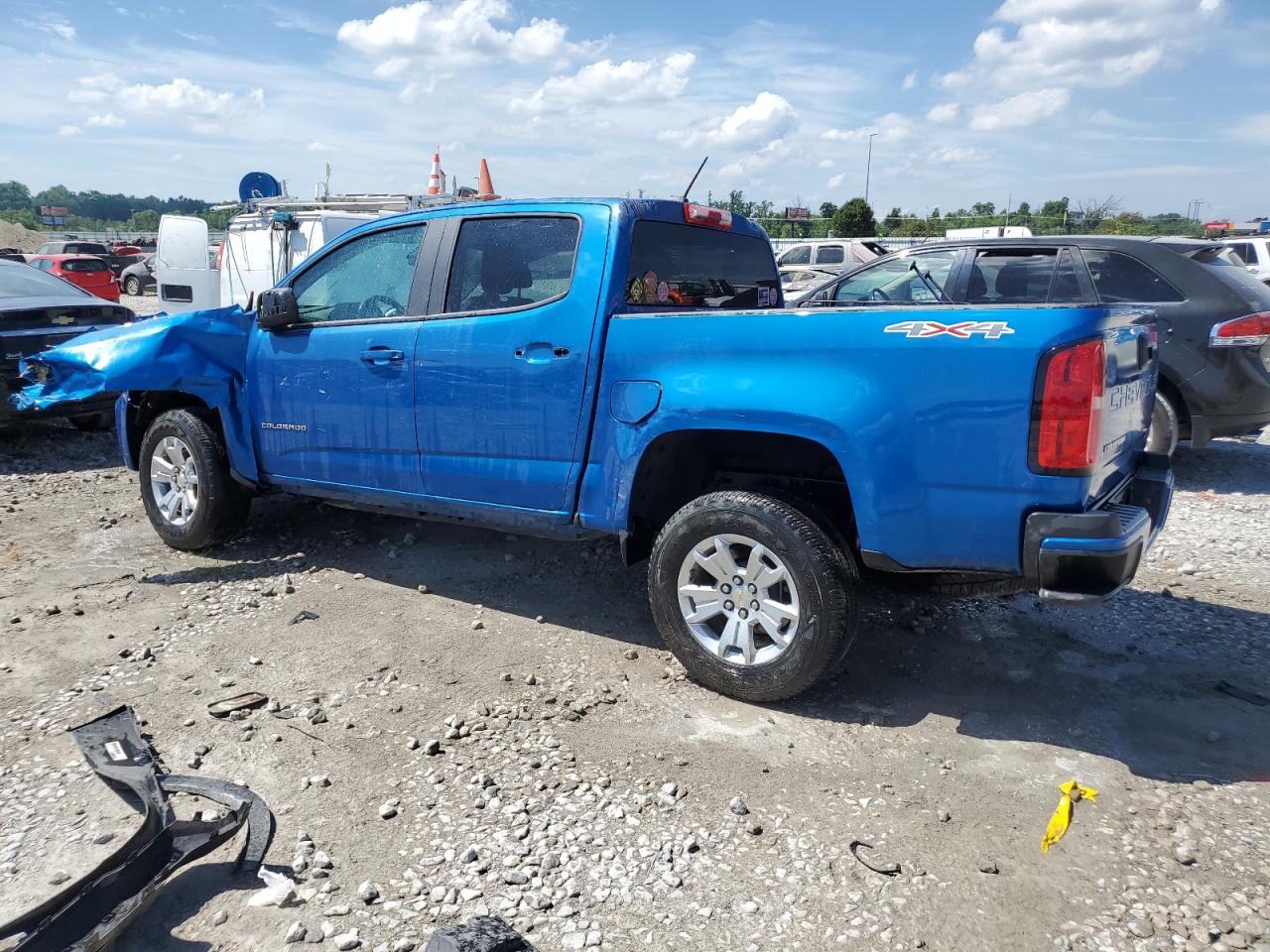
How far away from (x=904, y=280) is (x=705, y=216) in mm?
3540

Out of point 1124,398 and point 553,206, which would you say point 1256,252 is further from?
point 553,206

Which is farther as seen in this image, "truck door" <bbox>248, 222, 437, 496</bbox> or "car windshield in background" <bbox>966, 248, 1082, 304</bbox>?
"car windshield in background" <bbox>966, 248, 1082, 304</bbox>

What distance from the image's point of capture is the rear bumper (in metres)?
2.83

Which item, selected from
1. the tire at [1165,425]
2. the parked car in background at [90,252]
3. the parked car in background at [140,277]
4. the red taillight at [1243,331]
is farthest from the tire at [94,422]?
the parked car in background at [140,277]

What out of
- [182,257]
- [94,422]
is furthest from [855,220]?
[94,422]

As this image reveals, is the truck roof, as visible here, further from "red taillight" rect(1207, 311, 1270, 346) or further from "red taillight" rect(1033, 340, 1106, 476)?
"red taillight" rect(1207, 311, 1270, 346)

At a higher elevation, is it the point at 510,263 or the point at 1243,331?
the point at 510,263

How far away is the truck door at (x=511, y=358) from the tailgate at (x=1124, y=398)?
1960 millimetres

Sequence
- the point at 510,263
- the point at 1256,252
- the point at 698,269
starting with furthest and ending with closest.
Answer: the point at 1256,252, the point at 698,269, the point at 510,263

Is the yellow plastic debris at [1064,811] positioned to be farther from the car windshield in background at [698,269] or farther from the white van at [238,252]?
the white van at [238,252]

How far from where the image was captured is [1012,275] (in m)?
6.77

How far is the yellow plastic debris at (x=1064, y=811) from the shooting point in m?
2.70

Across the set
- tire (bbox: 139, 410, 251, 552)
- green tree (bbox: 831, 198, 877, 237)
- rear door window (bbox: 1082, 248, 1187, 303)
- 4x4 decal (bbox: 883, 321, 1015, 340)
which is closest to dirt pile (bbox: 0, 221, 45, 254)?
green tree (bbox: 831, 198, 877, 237)

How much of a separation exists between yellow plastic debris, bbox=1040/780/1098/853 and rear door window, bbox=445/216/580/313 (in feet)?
8.88
